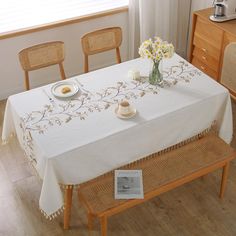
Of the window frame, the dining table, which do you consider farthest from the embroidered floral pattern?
the window frame

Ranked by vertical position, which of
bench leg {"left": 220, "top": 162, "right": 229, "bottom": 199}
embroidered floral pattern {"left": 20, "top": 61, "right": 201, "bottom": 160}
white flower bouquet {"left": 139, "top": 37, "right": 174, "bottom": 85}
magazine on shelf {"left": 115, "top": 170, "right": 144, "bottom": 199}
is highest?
white flower bouquet {"left": 139, "top": 37, "right": 174, "bottom": 85}

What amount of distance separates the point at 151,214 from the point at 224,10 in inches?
75.1

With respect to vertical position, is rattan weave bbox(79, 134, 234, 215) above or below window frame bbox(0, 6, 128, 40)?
below

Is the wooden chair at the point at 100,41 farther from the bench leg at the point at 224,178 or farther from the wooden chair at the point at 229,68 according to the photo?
the bench leg at the point at 224,178

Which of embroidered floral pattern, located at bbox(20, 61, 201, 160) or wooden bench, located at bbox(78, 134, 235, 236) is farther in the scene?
embroidered floral pattern, located at bbox(20, 61, 201, 160)

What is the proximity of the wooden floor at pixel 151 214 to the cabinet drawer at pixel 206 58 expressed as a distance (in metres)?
1.10

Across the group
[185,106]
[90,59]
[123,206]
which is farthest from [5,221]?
[90,59]

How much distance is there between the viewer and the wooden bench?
95.3 inches

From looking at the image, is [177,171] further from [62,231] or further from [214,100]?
[62,231]

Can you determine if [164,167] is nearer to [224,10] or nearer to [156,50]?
[156,50]

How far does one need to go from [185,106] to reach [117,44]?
1.09 meters

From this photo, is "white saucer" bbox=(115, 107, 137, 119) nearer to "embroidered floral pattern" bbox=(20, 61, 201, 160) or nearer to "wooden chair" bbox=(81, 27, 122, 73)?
"embroidered floral pattern" bbox=(20, 61, 201, 160)

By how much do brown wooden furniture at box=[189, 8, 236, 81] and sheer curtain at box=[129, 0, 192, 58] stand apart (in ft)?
1.28

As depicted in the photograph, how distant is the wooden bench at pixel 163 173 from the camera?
2422mm
